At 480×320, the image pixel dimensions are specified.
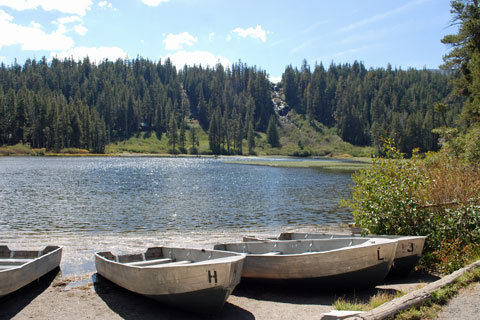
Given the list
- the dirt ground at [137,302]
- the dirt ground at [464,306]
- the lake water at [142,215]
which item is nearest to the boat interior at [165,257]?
the dirt ground at [137,302]

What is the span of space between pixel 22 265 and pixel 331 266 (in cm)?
866

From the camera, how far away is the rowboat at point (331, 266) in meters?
11.0

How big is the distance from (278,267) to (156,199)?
1088 inches

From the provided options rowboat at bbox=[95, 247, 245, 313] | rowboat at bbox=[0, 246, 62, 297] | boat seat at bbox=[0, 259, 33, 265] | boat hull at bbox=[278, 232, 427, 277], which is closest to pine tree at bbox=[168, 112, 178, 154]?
rowboat at bbox=[0, 246, 62, 297]

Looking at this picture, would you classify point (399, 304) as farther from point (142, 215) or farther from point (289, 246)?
point (142, 215)

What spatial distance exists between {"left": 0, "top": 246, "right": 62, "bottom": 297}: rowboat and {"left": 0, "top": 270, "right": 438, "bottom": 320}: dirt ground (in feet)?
1.72

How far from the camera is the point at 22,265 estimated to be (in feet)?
37.1

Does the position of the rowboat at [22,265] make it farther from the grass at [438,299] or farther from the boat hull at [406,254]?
the boat hull at [406,254]

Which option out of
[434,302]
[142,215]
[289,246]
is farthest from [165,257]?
[142,215]

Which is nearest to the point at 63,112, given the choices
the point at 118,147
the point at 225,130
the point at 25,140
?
the point at 25,140

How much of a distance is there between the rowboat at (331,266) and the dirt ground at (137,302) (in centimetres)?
48

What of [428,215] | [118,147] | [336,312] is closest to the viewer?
[336,312]

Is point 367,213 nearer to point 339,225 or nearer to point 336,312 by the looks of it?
point 336,312

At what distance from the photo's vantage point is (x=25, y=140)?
465 ft
